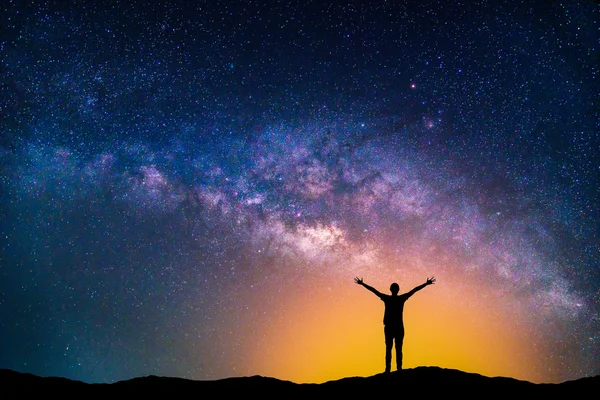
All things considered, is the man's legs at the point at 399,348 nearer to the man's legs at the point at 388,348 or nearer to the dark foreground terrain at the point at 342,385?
the man's legs at the point at 388,348

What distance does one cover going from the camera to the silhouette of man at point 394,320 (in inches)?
358

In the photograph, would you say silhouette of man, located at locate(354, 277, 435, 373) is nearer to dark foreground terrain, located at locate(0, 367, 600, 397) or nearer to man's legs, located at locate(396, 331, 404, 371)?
man's legs, located at locate(396, 331, 404, 371)

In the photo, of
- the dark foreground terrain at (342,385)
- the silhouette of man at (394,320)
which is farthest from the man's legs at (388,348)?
the dark foreground terrain at (342,385)

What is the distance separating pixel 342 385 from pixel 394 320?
6.22 ft

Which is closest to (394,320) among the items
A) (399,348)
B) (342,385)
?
(399,348)

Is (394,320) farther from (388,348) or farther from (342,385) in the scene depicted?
(342,385)

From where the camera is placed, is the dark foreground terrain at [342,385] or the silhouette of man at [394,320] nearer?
the dark foreground terrain at [342,385]

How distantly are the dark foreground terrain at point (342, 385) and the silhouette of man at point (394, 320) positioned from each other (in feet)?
3.18

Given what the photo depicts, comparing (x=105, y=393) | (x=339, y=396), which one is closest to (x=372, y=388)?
(x=339, y=396)

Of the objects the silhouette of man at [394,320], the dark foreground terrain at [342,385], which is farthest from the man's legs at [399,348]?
the dark foreground terrain at [342,385]

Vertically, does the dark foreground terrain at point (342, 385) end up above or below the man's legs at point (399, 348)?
below

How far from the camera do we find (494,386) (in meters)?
7.61

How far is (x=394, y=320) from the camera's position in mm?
9102

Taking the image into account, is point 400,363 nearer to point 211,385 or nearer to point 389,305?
point 389,305
